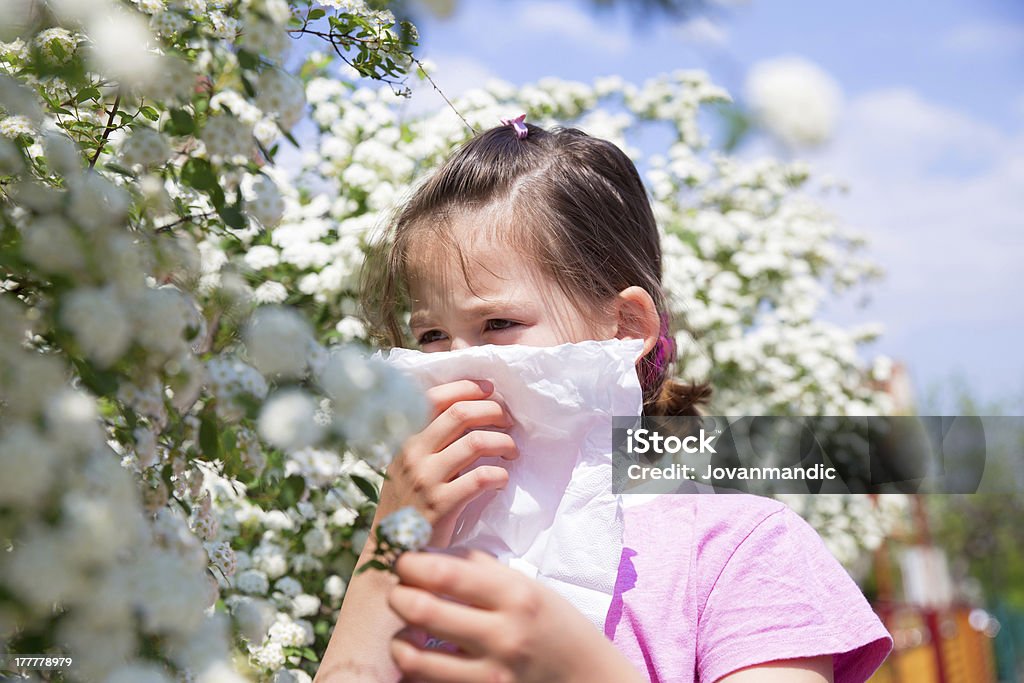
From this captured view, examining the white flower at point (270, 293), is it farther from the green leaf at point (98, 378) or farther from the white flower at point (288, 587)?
the green leaf at point (98, 378)

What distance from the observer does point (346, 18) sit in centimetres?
126

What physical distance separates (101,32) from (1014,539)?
33.3 m

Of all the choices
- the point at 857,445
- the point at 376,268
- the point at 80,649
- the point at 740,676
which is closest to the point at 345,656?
the point at 740,676

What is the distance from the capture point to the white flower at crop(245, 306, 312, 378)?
747 millimetres

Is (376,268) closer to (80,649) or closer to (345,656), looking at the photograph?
(345,656)

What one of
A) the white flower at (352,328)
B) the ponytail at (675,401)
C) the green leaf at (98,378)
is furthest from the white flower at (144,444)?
the white flower at (352,328)

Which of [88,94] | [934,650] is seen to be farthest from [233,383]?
[934,650]

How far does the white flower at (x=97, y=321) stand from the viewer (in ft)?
2.29

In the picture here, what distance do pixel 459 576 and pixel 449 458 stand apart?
Answer: 2.09 feet

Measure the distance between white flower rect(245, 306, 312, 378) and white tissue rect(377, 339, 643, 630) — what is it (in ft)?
2.36

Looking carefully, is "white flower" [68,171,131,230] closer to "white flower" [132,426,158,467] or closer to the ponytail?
"white flower" [132,426,158,467]

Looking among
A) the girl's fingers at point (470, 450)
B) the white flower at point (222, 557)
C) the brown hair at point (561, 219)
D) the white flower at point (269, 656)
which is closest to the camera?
the white flower at point (222, 557)

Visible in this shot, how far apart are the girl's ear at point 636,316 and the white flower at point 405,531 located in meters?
1.08

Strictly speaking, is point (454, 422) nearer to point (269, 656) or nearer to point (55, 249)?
point (269, 656)
